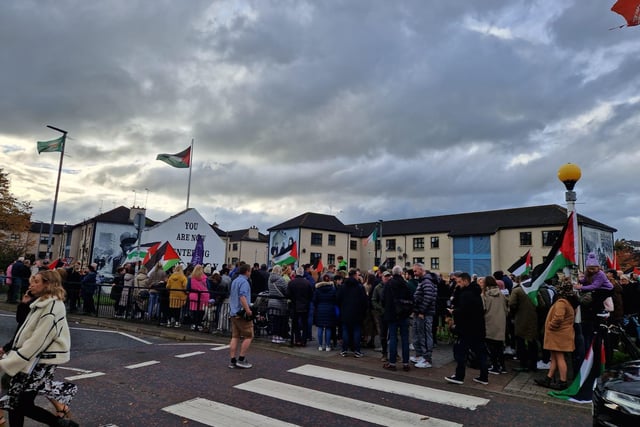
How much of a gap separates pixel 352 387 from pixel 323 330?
9.92 feet

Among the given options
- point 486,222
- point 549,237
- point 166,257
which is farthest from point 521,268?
point 486,222

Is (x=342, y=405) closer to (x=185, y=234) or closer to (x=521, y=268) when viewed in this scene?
(x=521, y=268)

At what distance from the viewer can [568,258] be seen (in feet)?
23.8

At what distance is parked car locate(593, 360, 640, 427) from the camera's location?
389cm

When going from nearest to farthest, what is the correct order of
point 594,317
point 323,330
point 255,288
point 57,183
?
point 594,317 → point 323,330 → point 255,288 → point 57,183

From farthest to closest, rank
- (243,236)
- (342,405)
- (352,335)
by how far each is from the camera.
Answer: (243,236) < (352,335) < (342,405)

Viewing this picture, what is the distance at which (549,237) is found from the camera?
4594 centimetres

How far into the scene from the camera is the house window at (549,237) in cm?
4506

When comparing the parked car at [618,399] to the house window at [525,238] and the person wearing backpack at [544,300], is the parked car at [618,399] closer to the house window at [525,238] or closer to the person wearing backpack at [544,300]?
the person wearing backpack at [544,300]

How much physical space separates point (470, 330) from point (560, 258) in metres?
2.15

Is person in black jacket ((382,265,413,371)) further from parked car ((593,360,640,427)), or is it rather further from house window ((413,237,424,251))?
house window ((413,237,424,251))

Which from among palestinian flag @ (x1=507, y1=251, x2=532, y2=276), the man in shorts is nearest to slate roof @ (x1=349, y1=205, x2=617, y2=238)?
palestinian flag @ (x1=507, y1=251, x2=532, y2=276)

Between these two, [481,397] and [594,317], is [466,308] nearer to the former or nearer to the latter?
[481,397]

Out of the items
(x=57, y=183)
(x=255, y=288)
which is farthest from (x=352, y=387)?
(x=57, y=183)
